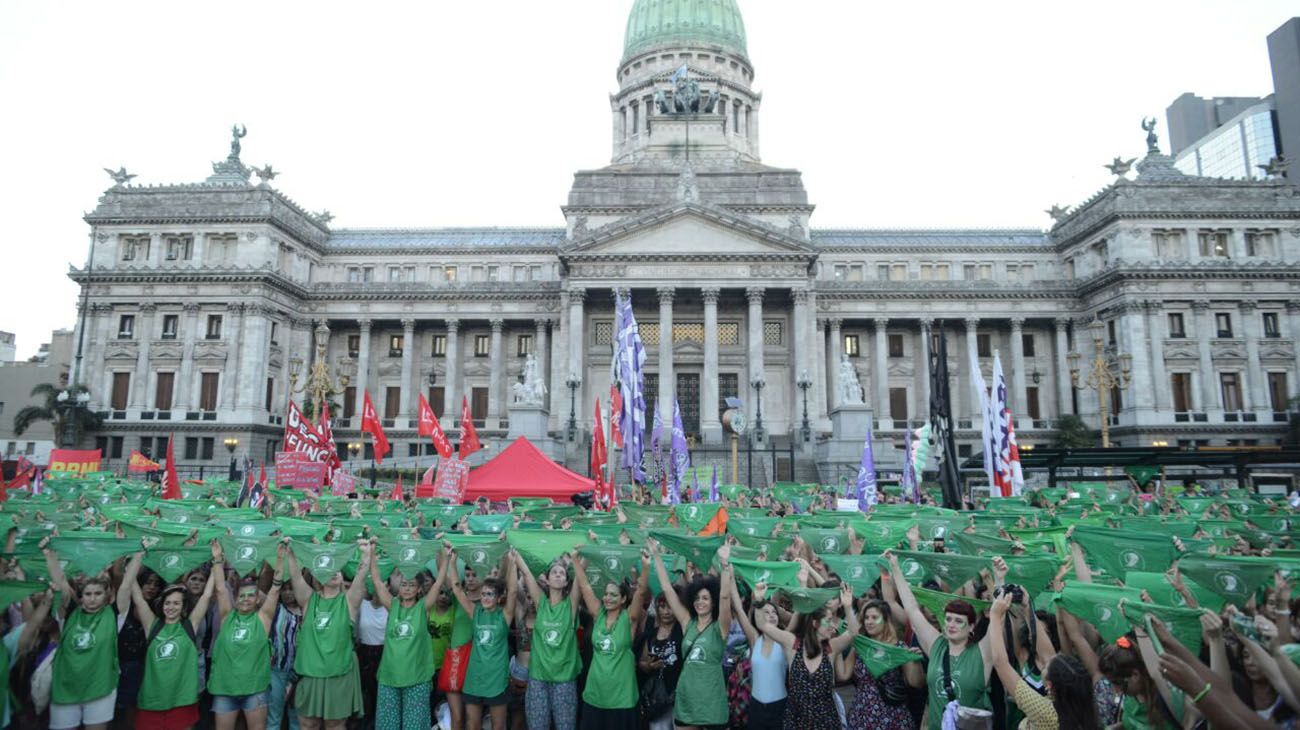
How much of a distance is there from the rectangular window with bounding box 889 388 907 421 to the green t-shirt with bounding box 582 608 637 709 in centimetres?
5431

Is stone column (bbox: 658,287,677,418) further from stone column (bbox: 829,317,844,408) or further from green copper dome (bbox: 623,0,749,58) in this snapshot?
green copper dome (bbox: 623,0,749,58)

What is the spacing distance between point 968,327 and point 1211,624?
56.6 metres

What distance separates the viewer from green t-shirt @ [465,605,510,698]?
8781 millimetres

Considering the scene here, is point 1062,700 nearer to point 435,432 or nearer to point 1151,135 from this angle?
point 435,432

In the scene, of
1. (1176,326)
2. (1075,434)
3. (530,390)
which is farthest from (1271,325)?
(530,390)

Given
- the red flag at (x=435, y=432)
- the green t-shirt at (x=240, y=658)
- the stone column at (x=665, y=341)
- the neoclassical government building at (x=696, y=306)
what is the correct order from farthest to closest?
the neoclassical government building at (x=696, y=306), the stone column at (x=665, y=341), the red flag at (x=435, y=432), the green t-shirt at (x=240, y=658)

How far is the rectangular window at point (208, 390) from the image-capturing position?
2111 inches

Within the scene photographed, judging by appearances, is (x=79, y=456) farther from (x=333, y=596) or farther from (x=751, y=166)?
(x=751, y=166)

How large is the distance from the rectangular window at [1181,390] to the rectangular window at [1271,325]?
645cm

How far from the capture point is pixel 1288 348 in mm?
52906

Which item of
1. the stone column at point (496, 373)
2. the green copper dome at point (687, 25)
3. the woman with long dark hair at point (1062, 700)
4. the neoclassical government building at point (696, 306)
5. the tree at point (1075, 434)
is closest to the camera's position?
the woman with long dark hair at point (1062, 700)

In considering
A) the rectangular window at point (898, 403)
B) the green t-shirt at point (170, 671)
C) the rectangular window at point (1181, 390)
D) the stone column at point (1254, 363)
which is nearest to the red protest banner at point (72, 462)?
the green t-shirt at point (170, 671)

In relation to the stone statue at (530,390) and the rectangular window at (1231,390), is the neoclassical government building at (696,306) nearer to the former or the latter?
the rectangular window at (1231,390)

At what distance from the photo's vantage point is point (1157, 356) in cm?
5216
